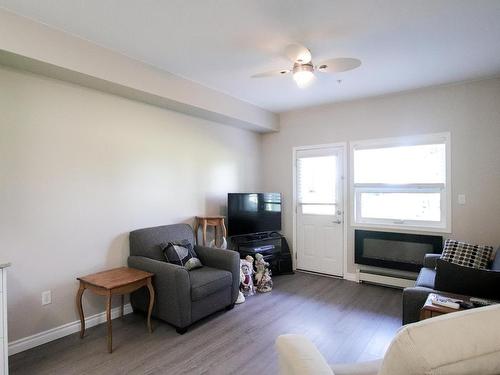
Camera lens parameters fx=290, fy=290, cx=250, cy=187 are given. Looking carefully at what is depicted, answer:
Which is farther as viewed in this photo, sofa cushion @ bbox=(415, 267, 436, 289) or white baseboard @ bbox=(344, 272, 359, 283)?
white baseboard @ bbox=(344, 272, 359, 283)

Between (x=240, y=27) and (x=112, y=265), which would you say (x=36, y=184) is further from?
(x=240, y=27)

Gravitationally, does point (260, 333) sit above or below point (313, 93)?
below

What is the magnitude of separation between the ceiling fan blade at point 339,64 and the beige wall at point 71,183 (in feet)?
6.91

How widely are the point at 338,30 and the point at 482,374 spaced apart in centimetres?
244

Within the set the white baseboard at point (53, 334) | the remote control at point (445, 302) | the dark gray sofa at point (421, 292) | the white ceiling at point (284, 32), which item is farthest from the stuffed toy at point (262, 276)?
the white ceiling at point (284, 32)

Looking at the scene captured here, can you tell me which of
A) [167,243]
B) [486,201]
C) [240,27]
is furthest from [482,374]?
[486,201]

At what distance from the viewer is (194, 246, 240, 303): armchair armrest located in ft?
10.9

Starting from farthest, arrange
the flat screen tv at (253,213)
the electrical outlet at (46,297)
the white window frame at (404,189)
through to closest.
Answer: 1. the flat screen tv at (253,213)
2. the white window frame at (404,189)
3. the electrical outlet at (46,297)

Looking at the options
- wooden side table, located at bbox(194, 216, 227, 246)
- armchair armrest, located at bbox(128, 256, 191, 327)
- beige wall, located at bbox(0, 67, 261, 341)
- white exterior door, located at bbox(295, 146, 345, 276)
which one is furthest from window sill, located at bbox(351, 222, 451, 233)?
armchair armrest, located at bbox(128, 256, 191, 327)

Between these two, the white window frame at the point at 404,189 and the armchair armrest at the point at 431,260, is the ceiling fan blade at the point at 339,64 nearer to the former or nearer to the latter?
the white window frame at the point at 404,189

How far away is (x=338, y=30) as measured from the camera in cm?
241

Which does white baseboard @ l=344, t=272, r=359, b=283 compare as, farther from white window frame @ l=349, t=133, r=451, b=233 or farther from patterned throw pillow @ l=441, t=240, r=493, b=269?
patterned throw pillow @ l=441, t=240, r=493, b=269

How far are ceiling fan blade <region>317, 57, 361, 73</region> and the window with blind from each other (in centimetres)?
224

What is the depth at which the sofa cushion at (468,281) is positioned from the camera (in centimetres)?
210
